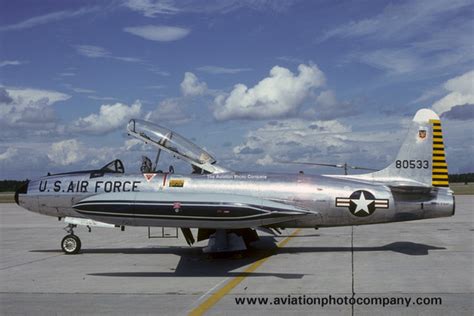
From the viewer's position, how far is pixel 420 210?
1193 cm

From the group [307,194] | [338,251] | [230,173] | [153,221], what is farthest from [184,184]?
[338,251]

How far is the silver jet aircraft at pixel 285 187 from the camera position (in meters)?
11.8

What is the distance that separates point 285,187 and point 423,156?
3475 mm

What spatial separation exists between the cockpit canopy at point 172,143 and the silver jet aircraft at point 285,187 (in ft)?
0.08

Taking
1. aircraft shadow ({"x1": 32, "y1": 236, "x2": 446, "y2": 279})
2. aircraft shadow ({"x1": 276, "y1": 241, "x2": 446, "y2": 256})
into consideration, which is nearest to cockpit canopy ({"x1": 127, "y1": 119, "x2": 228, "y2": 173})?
aircraft shadow ({"x1": 32, "y1": 236, "x2": 446, "y2": 279})

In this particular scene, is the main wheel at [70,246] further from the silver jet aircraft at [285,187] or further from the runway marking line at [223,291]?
the runway marking line at [223,291]

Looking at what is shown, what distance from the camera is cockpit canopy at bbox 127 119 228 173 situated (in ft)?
41.2

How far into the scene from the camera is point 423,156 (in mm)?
12242

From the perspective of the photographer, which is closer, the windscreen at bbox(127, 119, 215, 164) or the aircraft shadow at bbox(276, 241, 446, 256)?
the windscreen at bbox(127, 119, 215, 164)

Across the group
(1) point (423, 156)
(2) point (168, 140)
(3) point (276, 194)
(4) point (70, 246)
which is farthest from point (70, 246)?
(1) point (423, 156)

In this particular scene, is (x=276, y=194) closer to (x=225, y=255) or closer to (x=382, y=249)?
(x=225, y=255)

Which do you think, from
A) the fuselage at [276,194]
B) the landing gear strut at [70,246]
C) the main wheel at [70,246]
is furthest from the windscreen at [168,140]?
the main wheel at [70,246]

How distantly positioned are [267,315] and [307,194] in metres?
5.30

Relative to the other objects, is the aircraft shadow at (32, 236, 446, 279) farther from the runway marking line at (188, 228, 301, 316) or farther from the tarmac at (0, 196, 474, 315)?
the runway marking line at (188, 228, 301, 316)
